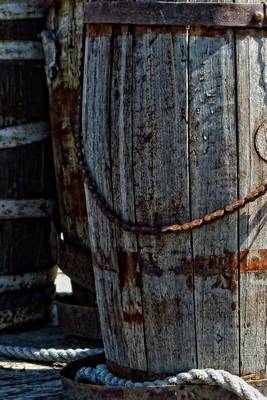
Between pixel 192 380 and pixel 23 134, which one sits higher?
pixel 23 134

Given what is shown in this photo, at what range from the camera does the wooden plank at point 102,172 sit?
3.38 meters

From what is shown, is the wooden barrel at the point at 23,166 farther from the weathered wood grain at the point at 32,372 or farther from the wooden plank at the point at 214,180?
the wooden plank at the point at 214,180

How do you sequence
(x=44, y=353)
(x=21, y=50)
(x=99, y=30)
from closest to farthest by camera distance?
(x=99, y=30) < (x=44, y=353) < (x=21, y=50)

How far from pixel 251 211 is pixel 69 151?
1.62m

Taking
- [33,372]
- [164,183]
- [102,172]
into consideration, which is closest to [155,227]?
[164,183]

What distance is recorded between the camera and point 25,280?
5035 mm

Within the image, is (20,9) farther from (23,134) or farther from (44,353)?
(44,353)

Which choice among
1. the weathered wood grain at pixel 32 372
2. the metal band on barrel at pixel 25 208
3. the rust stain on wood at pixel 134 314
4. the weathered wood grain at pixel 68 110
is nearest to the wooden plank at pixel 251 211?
the rust stain on wood at pixel 134 314

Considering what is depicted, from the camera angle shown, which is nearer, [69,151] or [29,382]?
[29,382]

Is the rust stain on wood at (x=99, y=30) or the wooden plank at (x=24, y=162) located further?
the wooden plank at (x=24, y=162)

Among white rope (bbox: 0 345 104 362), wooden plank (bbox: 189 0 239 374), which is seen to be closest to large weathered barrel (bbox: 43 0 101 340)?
white rope (bbox: 0 345 104 362)

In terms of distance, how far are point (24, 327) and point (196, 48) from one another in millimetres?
2216

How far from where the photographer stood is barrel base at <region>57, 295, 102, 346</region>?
4734mm

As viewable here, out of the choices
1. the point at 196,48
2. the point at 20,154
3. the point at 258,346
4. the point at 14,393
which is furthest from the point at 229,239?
the point at 20,154
